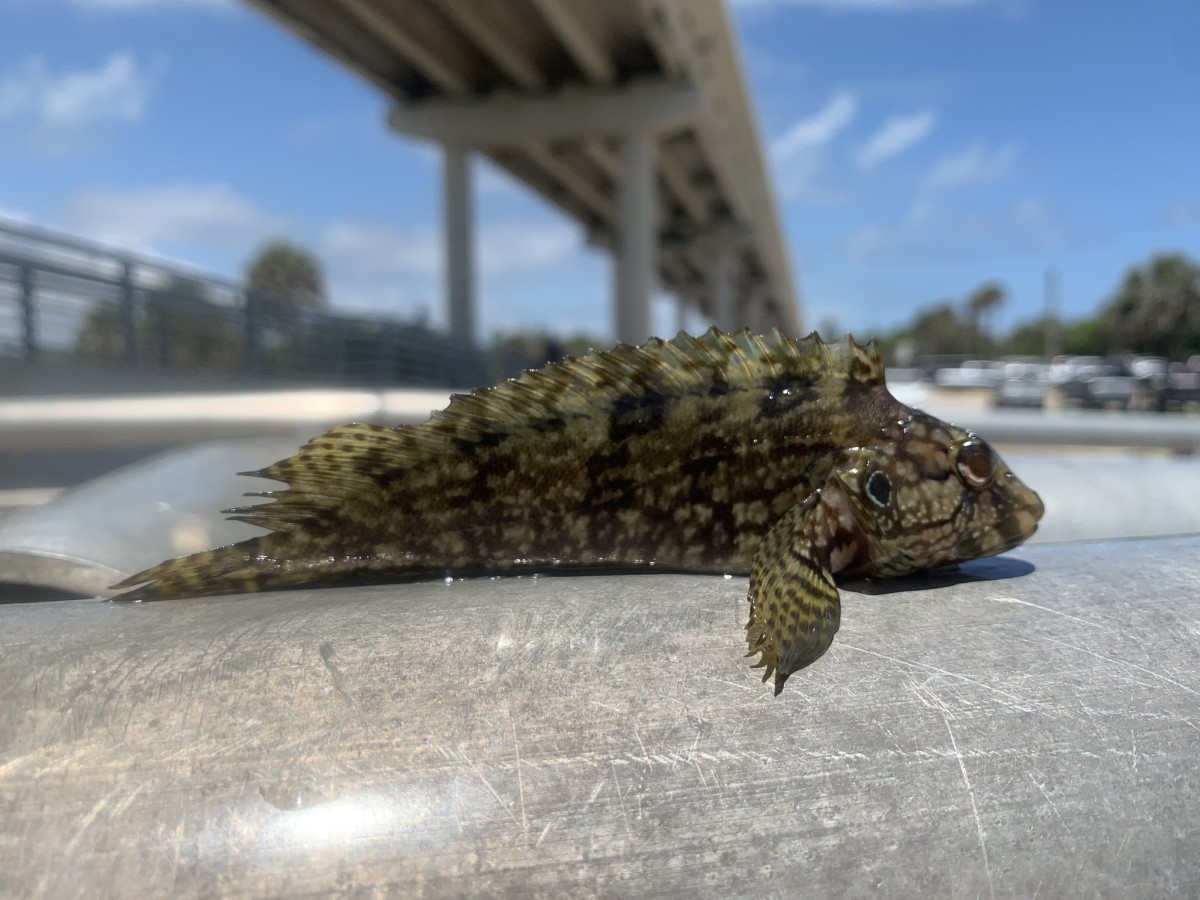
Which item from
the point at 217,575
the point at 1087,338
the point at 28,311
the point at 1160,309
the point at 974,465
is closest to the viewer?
the point at 217,575

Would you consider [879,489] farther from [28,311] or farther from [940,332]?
[940,332]

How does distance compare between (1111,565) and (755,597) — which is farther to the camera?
(1111,565)

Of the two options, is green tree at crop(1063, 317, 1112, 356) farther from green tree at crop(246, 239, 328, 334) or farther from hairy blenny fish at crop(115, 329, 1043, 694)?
hairy blenny fish at crop(115, 329, 1043, 694)

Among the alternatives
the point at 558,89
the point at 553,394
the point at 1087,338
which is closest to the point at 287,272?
the point at 558,89

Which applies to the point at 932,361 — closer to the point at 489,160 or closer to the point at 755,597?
the point at 489,160

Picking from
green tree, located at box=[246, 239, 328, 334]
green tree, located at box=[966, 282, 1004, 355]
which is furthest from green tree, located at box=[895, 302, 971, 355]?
green tree, located at box=[246, 239, 328, 334]

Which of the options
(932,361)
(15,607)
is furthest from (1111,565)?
(932,361)
